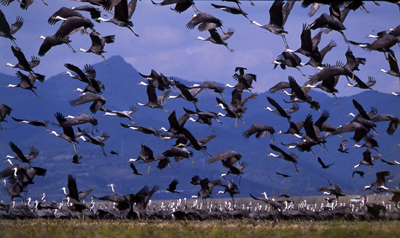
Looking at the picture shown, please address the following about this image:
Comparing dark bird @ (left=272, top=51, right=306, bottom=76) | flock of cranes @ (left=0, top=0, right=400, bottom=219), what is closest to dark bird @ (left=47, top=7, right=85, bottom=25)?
flock of cranes @ (left=0, top=0, right=400, bottom=219)

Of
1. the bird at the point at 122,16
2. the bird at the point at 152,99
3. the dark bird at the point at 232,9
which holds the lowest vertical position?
the bird at the point at 152,99

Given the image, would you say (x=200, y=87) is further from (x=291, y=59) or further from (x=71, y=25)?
(x=71, y=25)

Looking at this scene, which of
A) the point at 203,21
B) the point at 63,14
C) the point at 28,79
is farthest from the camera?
the point at 28,79

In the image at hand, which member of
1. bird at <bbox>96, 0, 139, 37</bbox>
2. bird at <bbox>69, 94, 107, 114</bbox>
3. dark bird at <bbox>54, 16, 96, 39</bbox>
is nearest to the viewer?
dark bird at <bbox>54, 16, 96, 39</bbox>

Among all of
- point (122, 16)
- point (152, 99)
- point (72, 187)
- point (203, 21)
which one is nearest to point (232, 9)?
point (203, 21)

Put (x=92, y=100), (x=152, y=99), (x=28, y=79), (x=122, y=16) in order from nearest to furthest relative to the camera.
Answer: (x=122, y=16)
(x=92, y=100)
(x=28, y=79)
(x=152, y=99)

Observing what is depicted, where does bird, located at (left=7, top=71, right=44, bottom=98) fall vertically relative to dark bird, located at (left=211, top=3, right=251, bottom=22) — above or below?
below

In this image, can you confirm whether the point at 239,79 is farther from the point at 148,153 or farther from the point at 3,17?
the point at 3,17

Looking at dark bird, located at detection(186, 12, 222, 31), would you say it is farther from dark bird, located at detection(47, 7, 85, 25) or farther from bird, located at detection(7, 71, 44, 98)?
bird, located at detection(7, 71, 44, 98)

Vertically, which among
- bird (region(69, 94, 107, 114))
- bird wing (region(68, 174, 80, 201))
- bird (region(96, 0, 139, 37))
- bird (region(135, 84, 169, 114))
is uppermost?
bird (region(96, 0, 139, 37))

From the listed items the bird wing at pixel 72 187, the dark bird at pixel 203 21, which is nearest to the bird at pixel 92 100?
the bird wing at pixel 72 187

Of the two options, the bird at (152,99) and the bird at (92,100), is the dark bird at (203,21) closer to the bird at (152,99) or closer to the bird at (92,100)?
the bird at (152,99)

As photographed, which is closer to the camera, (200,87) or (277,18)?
(277,18)

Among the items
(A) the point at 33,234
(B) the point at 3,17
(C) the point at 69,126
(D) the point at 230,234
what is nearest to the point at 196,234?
(D) the point at 230,234
